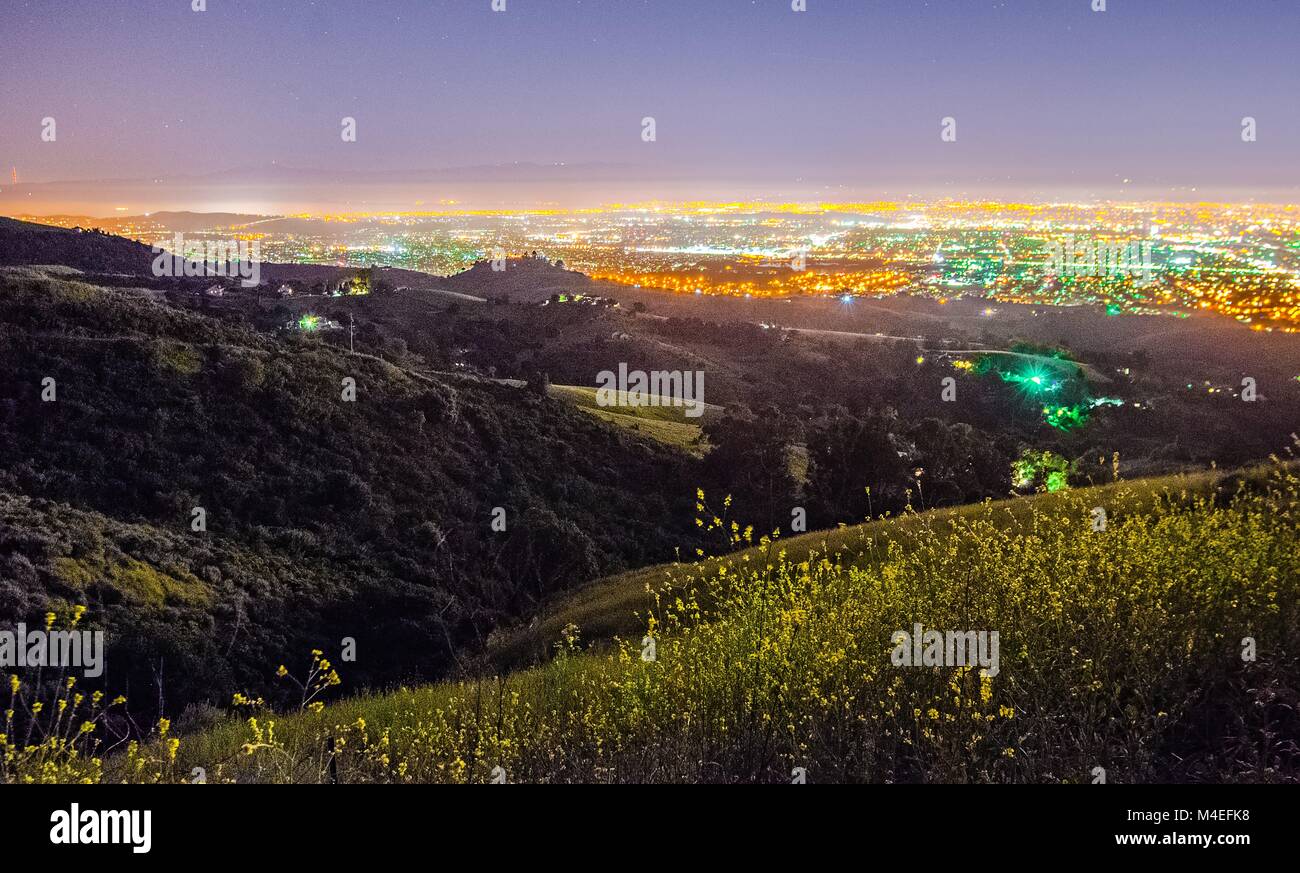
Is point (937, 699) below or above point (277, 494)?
above

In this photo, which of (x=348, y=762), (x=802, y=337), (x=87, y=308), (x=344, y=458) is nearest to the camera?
(x=348, y=762)

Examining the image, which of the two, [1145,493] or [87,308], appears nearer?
[1145,493]

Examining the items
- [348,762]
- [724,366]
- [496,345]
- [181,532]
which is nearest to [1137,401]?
[724,366]

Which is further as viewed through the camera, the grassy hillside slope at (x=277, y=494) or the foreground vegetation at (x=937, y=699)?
the grassy hillside slope at (x=277, y=494)

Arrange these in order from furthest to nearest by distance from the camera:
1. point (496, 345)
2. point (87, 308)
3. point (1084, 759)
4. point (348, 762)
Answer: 1. point (496, 345)
2. point (87, 308)
3. point (348, 762)
4. point (1084, 759)

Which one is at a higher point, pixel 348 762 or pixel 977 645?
pixel 977 645

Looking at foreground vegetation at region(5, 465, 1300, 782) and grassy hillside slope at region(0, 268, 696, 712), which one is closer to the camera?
foreground vegetation at region(5, 465, 1300, 782)

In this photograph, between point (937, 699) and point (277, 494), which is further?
point (277, 494)

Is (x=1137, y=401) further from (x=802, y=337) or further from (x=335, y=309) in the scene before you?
(x=335, y=309)
